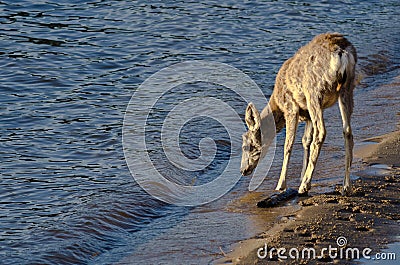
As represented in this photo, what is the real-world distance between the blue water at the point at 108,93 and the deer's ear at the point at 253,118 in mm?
720

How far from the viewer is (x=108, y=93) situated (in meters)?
12.7

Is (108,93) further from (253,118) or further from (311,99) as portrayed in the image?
(311,99)

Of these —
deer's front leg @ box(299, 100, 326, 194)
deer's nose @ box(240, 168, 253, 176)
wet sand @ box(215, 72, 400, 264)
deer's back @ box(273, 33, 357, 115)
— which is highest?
deer's back @ box(273, 33, 357, 115)

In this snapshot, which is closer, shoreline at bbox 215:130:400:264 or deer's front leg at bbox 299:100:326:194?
shoreline at bbox 215:130:400:264

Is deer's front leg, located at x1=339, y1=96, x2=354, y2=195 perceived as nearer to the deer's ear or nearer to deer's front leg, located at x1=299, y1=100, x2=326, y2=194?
deer's front leg, located at x1=299, y1=100, x2=326, y2=194

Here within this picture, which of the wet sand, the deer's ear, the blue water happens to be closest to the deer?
the deer's ear

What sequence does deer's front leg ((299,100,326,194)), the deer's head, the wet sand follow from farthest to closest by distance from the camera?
the deer's head
deer's front leg ((299,100,326,194))
the wet sand

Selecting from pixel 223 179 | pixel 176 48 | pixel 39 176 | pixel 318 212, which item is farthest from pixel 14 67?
pixel 318 212

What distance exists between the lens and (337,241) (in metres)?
6.79

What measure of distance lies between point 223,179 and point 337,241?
2.90 metres

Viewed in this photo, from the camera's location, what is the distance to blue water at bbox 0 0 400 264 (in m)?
7.68

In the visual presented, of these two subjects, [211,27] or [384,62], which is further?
[211,27]

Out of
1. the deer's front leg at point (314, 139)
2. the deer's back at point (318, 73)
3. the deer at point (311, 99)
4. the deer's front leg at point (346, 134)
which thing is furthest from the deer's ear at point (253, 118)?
the deer's front leg at point (346, 134)

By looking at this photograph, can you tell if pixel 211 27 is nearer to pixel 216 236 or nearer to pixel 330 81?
pixel 330 81
